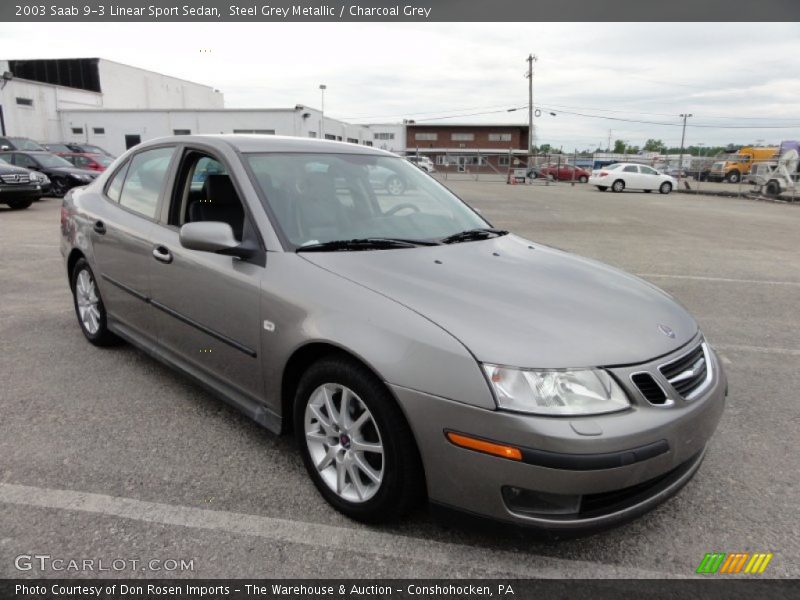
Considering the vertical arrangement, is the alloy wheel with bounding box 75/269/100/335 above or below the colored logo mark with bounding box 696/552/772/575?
above

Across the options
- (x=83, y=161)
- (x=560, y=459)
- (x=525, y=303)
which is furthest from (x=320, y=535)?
(x=83, y=161)

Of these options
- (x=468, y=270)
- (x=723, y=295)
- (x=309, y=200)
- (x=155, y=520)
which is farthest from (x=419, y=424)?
(x=723, y=295)

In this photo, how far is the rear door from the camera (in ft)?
11.8

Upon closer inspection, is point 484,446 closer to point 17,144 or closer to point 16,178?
point 16,178

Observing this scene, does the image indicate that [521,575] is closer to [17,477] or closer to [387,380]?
[387,380]

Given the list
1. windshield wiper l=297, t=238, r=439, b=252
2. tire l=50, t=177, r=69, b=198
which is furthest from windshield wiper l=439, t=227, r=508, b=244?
tire l=50, t=177, r=69, b=198

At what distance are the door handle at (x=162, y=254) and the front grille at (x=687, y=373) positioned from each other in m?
2.58

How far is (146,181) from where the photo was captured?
381 cm

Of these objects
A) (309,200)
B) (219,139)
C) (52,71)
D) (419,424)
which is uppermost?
(52,71)

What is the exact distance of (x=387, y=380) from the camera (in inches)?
84.3

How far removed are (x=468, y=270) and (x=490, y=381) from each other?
814 mm

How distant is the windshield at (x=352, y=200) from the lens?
2.94m

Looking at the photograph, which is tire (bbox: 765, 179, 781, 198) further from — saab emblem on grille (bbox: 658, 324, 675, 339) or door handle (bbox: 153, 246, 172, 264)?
door handle (bbox: 153, 246, 172, 264)

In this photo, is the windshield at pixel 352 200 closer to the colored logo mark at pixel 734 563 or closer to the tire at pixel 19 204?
the colored logo mark at pixel 734 563
